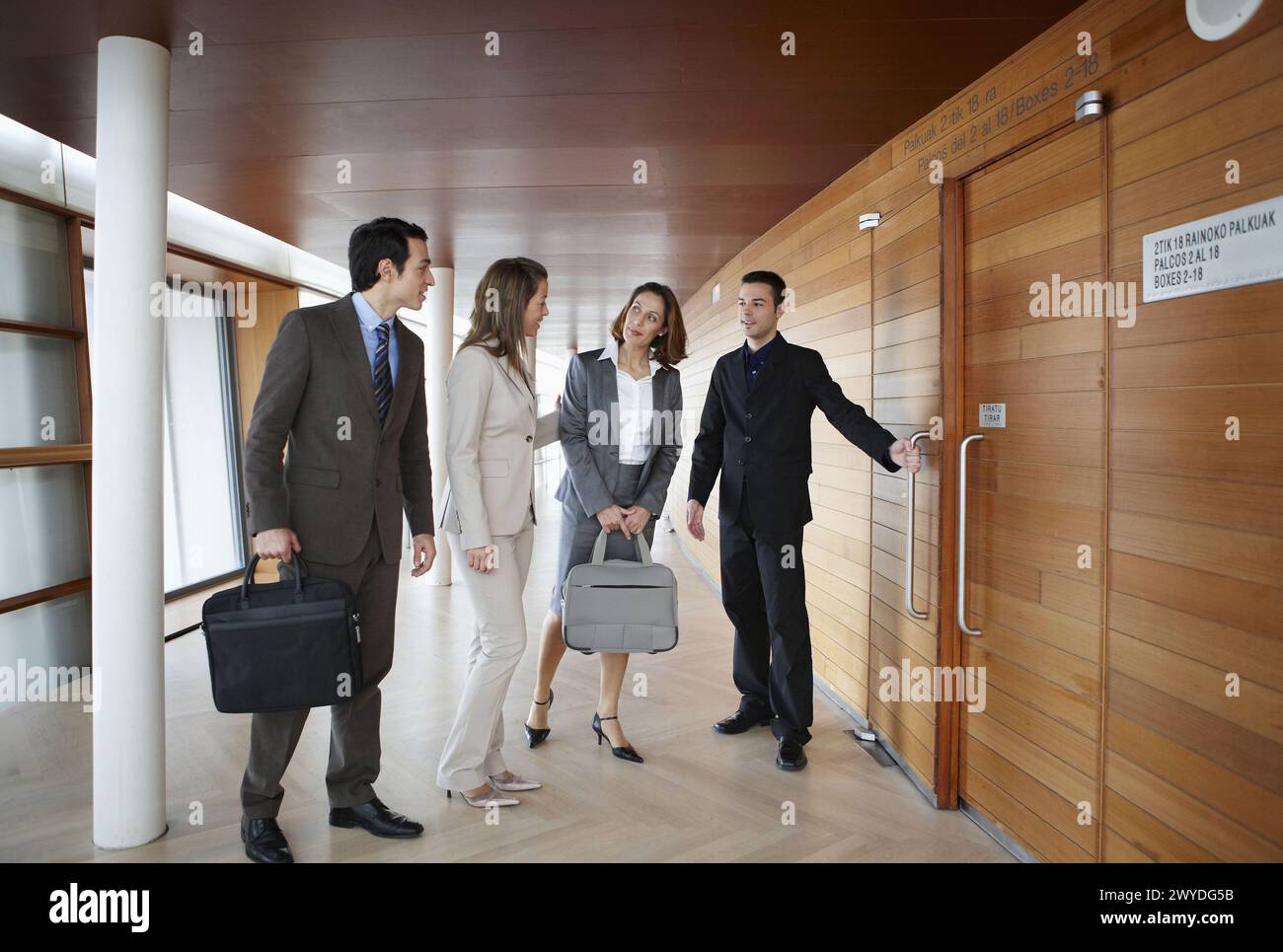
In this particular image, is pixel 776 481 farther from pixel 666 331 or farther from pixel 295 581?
pixel 295 581

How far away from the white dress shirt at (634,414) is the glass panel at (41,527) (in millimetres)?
3281

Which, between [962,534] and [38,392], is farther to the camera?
[38,392]

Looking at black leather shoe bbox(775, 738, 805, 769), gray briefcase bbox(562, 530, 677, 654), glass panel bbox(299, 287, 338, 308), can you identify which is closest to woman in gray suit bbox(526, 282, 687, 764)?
gray briefcase bbox(562, 530, 677, 654)

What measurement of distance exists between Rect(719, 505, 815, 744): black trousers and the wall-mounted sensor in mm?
1791

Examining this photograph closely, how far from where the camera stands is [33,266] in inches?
175

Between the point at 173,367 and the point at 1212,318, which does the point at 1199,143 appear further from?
the point at 173,367

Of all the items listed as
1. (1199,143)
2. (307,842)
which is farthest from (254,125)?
(1199,143)

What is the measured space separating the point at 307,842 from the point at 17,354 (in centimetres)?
330

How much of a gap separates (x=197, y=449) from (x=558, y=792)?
5399mm

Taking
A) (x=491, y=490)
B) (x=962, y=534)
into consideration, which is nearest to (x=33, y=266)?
(x=491, y=490)

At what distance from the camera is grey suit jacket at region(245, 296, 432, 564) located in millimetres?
2438

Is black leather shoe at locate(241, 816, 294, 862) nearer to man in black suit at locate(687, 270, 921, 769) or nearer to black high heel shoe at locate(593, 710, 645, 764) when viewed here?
black high heel shoe at locate(593, 710, 645, 764)
